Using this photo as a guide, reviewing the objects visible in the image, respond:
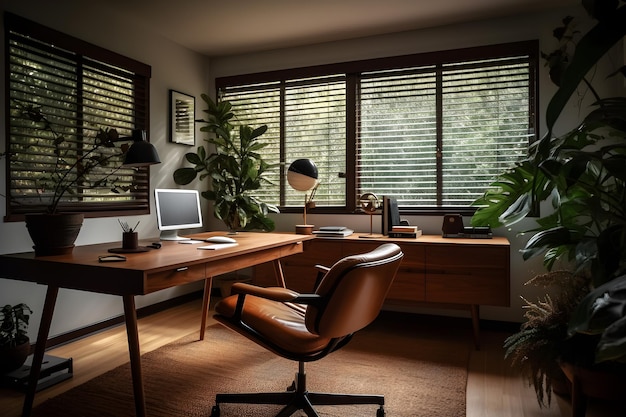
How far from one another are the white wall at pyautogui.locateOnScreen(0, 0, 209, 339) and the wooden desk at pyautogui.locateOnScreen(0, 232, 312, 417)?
75 cm

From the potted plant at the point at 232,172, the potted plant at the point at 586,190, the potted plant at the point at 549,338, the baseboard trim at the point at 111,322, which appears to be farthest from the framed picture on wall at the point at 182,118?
the potted plant at the point at 549,338

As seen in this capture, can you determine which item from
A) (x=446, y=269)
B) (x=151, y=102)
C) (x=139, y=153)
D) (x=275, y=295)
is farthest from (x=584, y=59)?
(x=151, y=102)

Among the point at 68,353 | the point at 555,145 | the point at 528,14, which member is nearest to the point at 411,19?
the point at 528,14

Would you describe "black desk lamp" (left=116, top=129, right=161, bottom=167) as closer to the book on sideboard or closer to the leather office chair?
the leather office chair

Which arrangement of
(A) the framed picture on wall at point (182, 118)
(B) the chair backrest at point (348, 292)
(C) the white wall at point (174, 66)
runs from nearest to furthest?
(B) the chair backrest at point (348, 292) < (C) the white wall at point (174, 66) < (A) the framed picture on wall at point (182, 118)

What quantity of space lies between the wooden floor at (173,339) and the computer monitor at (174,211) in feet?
2.81

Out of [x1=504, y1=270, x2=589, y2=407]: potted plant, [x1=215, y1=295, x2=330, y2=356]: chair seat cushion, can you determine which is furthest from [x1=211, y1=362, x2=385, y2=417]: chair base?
[x1=504, y1=270, x2=589, y2=407]: potted plant

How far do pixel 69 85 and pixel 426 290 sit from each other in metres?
2.94

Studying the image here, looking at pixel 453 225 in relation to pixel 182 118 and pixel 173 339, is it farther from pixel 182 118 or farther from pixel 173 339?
pixel 182 118

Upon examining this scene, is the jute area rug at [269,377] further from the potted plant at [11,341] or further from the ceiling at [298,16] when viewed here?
the ceiling at [298,16]

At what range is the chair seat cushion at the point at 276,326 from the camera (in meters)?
1.80

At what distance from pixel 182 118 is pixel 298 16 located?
57.9 inches

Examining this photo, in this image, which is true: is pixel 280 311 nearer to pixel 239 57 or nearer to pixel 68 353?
pixel 68 353

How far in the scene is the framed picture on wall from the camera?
4.07 meters
